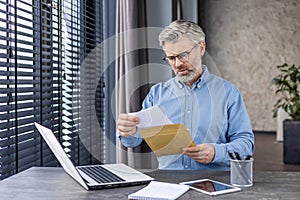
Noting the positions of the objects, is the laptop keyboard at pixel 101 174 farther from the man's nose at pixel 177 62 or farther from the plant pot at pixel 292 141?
the plant pot at pixel 292 141

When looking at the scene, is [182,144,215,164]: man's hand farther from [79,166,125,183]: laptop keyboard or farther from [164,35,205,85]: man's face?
[164,35,205,85]: man's face

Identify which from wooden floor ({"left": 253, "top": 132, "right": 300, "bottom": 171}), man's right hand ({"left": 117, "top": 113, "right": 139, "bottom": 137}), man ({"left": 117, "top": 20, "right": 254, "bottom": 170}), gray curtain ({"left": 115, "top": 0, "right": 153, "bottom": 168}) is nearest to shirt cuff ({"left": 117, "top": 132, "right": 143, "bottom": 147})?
man ({"left": 117, "top": 20, "right": 254, "bottom": 170})

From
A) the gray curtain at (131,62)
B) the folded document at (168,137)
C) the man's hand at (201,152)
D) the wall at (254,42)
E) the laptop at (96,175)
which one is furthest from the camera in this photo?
the wall at (254,42)

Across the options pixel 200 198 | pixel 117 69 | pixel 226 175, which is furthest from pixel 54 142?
pixel 117 69

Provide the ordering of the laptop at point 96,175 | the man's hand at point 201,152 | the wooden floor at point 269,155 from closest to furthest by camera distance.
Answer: the laptop at point 96,175 < the man's hand at point 201,152 < the wooden floor at point 269,155

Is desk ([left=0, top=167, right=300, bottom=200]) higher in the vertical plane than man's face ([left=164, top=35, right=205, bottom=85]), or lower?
lower

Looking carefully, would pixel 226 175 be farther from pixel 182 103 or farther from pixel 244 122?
pixel 182 103

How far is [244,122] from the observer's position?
1.92m

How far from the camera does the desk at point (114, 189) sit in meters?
1.29

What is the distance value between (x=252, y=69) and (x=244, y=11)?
1.01m

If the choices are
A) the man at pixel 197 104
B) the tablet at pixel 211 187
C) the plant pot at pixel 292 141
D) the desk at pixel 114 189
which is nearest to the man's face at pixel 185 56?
the man at pixel 197 104

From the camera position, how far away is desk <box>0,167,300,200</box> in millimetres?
1287

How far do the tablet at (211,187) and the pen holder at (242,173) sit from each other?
4cm

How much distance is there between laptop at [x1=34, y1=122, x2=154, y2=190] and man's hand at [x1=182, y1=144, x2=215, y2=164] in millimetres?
206
